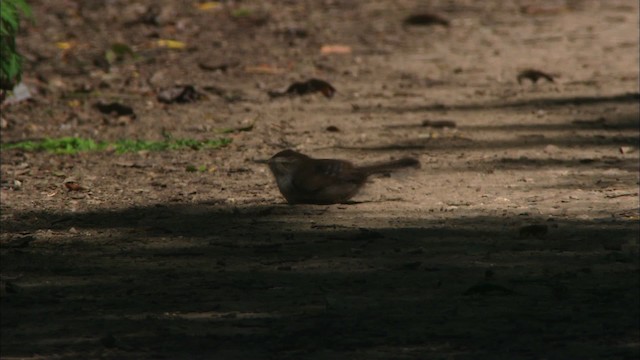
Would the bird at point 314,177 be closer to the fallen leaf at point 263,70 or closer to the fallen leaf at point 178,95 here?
the fallen leaf at point 178,95

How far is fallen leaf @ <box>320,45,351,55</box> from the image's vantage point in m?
13.3

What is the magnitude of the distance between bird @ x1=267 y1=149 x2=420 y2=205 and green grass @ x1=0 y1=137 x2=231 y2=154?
1.93 metres

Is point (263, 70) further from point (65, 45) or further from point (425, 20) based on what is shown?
point (425, 20)

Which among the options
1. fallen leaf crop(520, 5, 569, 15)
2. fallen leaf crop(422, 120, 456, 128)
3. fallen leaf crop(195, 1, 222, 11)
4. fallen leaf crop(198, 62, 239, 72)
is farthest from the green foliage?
fallen leaf crop(520, 5, 569, 15)

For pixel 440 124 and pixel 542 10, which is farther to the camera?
pixel 542 10

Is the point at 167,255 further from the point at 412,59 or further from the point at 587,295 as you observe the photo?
the point at 412,59

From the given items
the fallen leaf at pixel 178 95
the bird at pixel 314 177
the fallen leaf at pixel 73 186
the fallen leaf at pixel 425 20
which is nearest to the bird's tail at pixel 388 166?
the bird at pixel 314 177

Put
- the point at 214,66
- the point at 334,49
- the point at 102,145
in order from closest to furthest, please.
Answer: the point at 102,145, the point at 214,66, the point at 334,49

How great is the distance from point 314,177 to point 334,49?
6.24 metres

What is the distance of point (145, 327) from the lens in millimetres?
5340

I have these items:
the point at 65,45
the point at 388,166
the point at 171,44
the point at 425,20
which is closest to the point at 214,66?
the point at 171,44

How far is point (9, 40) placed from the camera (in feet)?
28.2

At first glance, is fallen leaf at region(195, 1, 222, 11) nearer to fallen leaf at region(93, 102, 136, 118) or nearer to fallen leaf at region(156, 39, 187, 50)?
fallen leaf at region(156, 39, 187, 50)

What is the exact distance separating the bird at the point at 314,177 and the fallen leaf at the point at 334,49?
6053 mm
